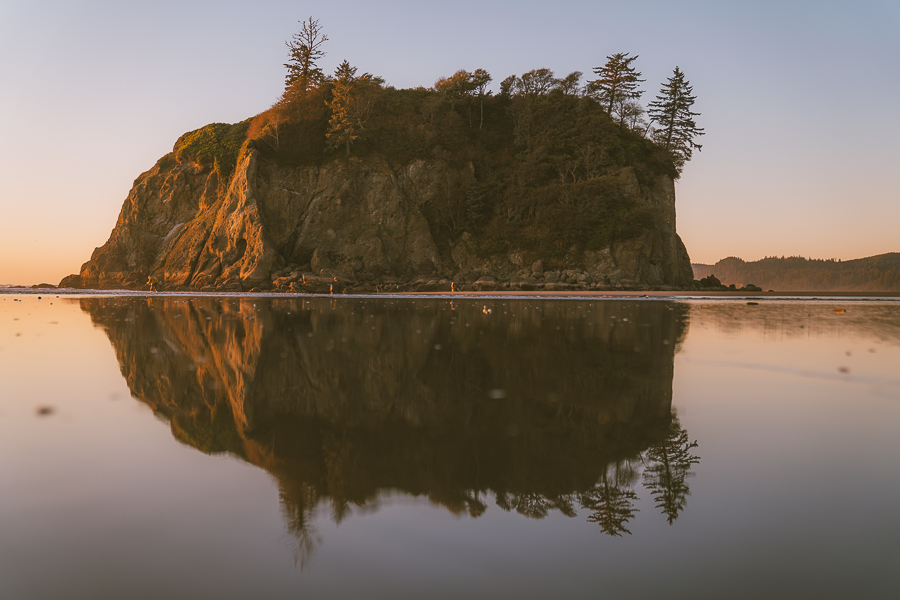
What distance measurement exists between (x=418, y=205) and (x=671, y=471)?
61.8 meters

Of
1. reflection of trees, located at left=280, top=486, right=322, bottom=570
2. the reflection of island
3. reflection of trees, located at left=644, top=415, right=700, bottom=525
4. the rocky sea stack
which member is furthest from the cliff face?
reflection of trees, located at left=280, top=486, right=322, bottom=570

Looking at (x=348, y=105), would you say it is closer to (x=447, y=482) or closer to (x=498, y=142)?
(x=498, y=142)

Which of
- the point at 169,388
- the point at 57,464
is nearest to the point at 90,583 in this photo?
the point at 57,464

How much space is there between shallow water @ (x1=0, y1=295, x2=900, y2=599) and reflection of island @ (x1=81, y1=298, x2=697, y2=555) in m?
0.03

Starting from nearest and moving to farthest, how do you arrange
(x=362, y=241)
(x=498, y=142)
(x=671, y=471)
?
1. (x=671, y=471)
2. (x=362, y=241)
3. (x=498, y=142)

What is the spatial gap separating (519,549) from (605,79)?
3079 inches

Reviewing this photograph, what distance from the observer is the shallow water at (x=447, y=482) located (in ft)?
8.57

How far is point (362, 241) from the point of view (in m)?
60.3

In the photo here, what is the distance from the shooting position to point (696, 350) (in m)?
10.7

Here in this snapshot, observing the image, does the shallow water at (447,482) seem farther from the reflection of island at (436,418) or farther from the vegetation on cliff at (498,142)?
the vegetation on cliff at (498,142)

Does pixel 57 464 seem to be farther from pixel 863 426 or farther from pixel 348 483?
pixel 863 426

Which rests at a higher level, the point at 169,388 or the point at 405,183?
the point at 405,183

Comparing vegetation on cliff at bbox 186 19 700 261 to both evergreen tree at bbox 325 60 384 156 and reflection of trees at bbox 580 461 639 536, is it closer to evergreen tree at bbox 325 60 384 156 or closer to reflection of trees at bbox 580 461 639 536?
evergreen tree at bbox 325 60 384 156

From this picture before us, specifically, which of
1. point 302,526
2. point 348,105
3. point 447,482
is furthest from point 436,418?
point 348,105
